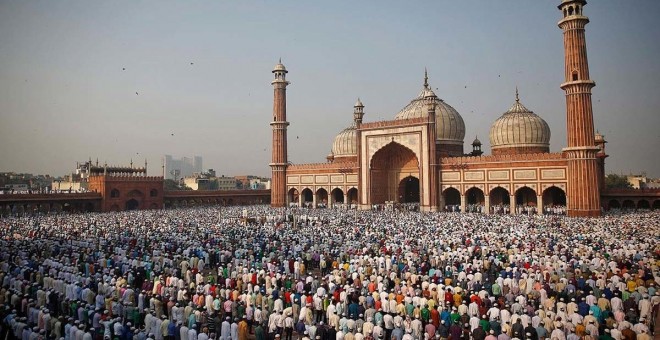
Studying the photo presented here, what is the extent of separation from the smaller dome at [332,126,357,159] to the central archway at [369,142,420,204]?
352 inches

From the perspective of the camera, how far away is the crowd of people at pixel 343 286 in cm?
795

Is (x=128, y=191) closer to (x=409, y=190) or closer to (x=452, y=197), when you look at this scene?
(x=409, y=190)

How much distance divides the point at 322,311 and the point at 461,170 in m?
26.7

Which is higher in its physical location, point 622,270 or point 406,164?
point 406,164

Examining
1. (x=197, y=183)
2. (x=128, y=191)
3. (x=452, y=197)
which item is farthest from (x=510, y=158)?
(x=197, y=183)

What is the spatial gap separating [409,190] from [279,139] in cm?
1354

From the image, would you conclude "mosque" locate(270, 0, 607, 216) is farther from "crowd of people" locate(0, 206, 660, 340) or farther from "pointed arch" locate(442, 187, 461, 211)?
"crowd of people" locate(0, 206, 660, 340)

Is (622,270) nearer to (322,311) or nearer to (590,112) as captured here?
(322,311)

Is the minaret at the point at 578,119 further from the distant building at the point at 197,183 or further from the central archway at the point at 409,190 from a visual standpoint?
the distant building at the point at 197,183

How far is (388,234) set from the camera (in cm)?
1984

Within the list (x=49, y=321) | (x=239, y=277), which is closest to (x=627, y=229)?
(x=239, y=277)

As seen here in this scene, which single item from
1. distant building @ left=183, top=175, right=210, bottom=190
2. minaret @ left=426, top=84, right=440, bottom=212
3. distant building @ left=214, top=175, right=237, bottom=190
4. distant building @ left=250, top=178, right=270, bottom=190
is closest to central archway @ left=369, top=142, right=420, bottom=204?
minaret @ left=426, top=84, right=440, bottom=212

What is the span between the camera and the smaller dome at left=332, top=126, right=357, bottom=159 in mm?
48781

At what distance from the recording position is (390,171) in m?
40.2
